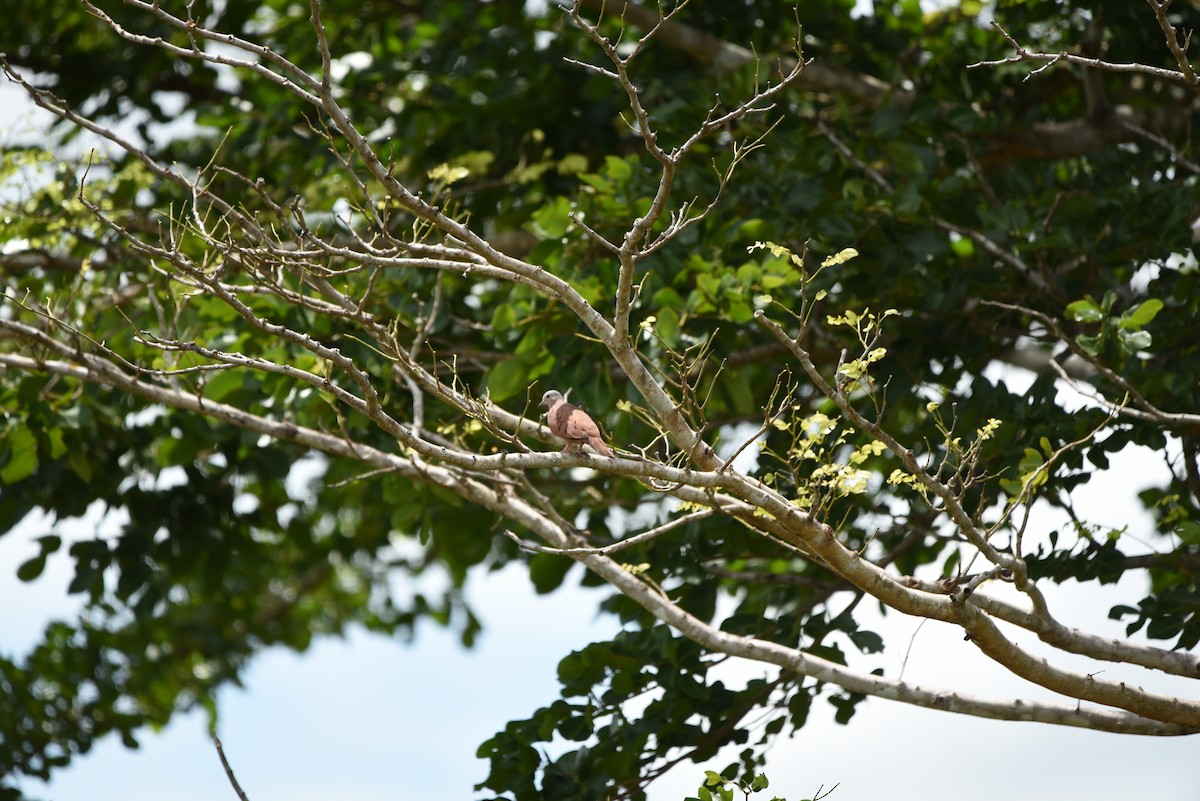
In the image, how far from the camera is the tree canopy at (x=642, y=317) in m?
3.73

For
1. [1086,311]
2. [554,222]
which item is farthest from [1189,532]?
[554,222]

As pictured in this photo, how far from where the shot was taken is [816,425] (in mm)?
3707

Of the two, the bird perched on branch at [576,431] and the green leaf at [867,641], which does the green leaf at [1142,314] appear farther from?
the bird perched on branch at [576,431]

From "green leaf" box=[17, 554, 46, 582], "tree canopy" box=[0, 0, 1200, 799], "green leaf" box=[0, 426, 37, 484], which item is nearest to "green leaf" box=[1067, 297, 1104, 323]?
"tree canopy" box=[0, 0, 1200, 799]

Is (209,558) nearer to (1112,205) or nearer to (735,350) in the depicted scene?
(735,350)

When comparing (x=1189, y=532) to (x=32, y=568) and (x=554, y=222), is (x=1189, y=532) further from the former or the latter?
(x=32, y=568)

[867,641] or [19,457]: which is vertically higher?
[19,457]

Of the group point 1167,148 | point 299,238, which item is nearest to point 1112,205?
point 1167,148

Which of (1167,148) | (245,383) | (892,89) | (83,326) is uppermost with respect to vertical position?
(892,89)

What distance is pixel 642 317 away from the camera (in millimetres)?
5039

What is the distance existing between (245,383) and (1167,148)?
429cm

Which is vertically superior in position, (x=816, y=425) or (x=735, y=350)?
(x=735, y=350)

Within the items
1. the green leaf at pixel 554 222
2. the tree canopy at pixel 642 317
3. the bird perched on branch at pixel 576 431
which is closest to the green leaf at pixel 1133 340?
the tree canopy at pixel 642 317

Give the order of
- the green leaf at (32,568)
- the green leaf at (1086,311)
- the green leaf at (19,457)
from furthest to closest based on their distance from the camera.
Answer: the green leaf at (32,568) → the green leaf at (19,457) → the green leaf at (1086,311)
